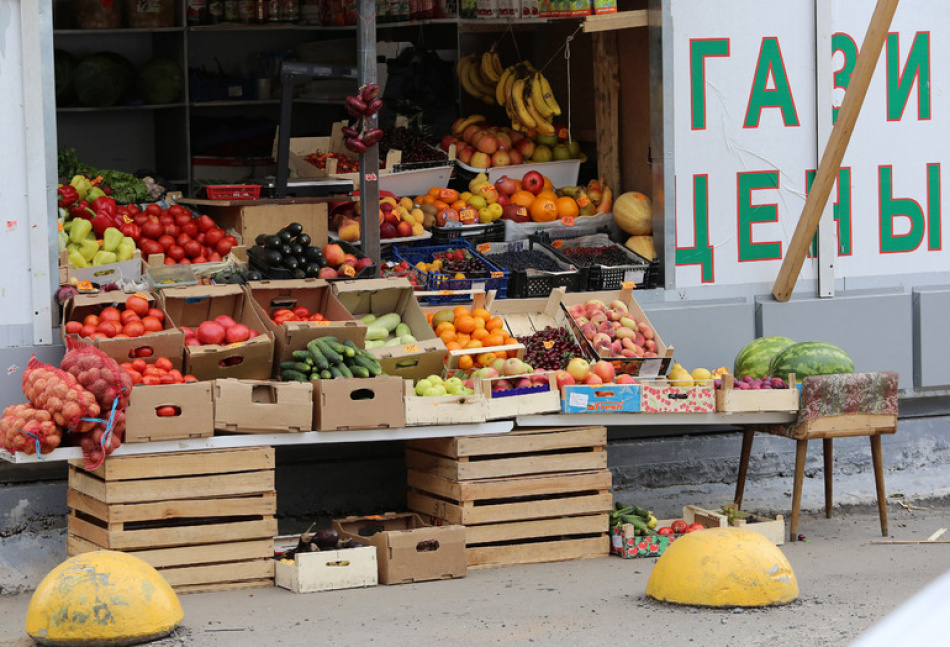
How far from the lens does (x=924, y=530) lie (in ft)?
26.3

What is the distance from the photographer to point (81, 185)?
8531 mm

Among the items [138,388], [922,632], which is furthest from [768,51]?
[922,632]

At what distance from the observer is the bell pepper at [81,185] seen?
27.8ft

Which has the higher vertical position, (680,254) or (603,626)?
(680,254)

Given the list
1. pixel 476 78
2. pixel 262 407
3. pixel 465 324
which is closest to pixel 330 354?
pixel 262 407

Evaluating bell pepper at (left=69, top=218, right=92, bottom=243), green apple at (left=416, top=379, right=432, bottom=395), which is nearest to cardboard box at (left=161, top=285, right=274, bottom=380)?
green apple at (left=416, top=379, right=432, bottom=395)

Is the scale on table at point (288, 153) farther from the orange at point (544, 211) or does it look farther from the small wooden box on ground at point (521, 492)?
the small wooden box on ground at point (521, 492)

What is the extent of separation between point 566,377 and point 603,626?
5.58 feet

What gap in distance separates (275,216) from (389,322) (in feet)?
4.09

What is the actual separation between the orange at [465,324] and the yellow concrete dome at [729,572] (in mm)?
2000

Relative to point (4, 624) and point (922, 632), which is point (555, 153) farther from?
point (922, 632)

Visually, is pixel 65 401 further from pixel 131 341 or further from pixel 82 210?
pixel 82 210

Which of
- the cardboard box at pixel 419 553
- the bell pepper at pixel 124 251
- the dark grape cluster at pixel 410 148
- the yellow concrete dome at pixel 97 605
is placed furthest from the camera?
the dark grape cluster at pixel 410 148

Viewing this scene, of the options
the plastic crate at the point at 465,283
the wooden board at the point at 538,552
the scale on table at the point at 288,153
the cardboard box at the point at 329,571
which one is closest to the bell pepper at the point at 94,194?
the scale on table at the point at 288,153
